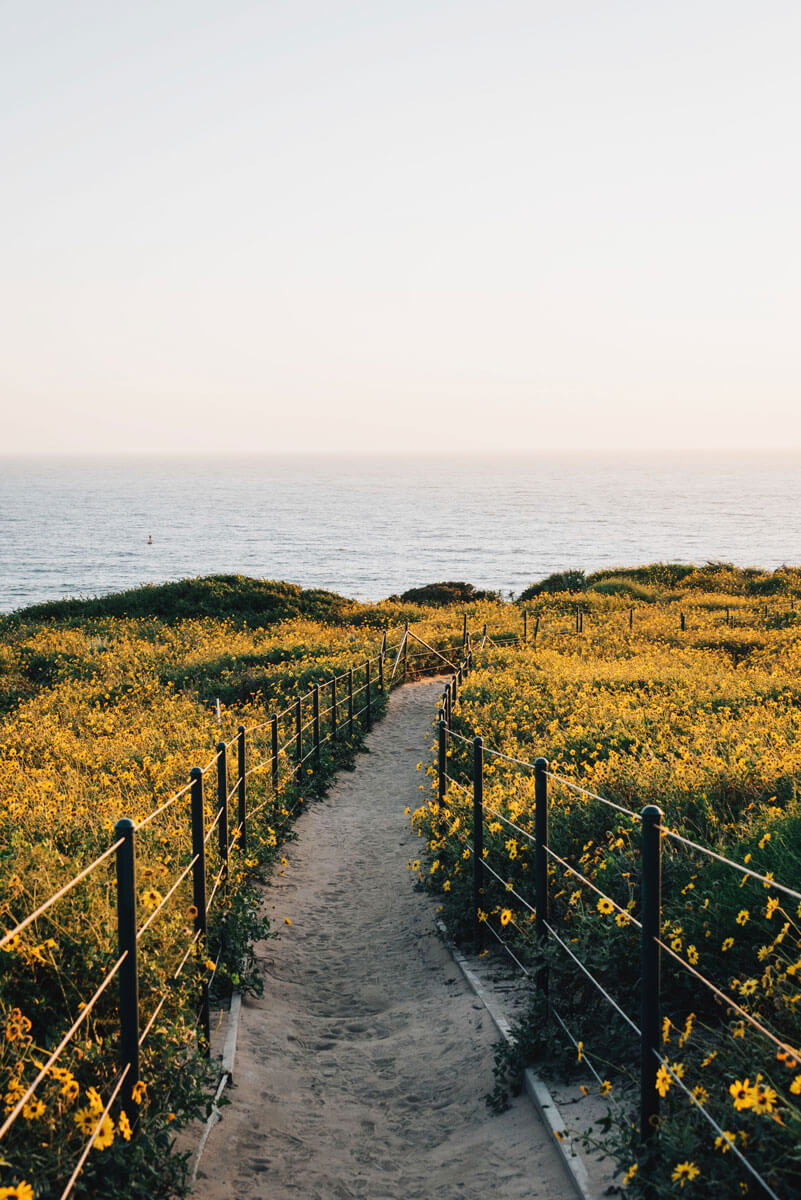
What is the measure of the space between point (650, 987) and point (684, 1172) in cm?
60

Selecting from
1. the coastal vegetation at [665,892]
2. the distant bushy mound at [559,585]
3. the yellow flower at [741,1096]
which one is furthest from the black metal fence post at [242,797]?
the distant bushy mound at [559,585]

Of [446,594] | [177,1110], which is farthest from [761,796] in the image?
[446,594]

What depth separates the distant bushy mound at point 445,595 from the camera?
41.0 metres

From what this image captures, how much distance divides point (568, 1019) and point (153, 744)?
7.94m

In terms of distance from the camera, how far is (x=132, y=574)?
7138 centimetres

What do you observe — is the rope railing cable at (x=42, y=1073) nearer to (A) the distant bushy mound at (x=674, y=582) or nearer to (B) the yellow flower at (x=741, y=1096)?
(B) the yellow flower at (x=741, y=1096)

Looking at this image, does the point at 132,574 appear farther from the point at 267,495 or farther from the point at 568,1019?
the point at 267,495

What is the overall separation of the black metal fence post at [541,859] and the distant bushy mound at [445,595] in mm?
35179

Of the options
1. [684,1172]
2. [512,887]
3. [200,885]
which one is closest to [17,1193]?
[684,1172]

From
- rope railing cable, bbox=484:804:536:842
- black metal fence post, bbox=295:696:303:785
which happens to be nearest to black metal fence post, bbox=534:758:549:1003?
rope railing cable, bbox=484:804:536:842

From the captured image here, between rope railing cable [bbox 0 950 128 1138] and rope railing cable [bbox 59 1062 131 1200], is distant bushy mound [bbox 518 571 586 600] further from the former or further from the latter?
rope railing cable [bbox 0 950 128 1138]

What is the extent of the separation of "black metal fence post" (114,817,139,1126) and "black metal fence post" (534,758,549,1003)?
87.2 inches

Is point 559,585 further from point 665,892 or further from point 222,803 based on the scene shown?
point 665,892

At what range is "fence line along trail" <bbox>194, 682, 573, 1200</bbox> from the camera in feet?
13.5
